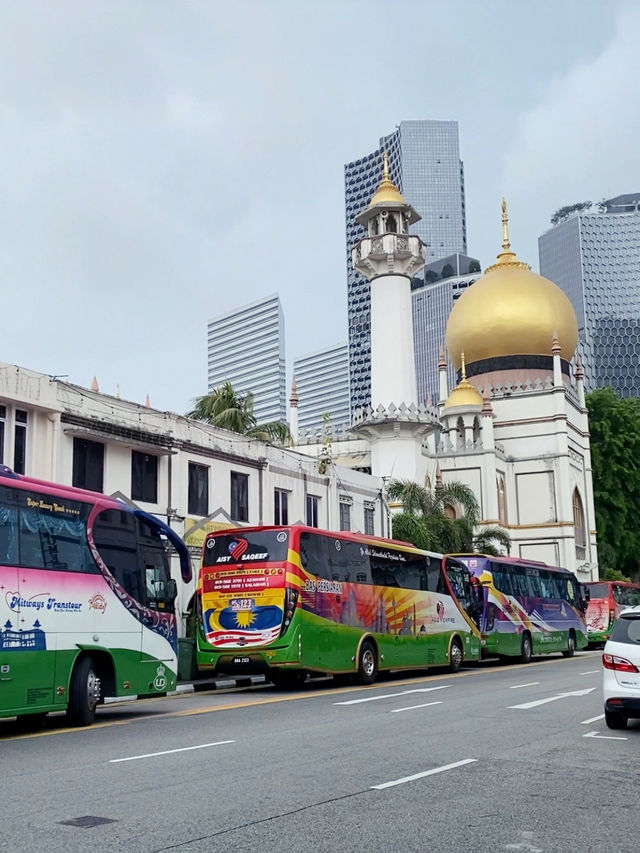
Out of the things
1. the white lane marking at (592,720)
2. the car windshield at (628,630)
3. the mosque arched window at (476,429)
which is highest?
the mosque arched window at (476,429)

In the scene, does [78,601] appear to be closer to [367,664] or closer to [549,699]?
[549,699]

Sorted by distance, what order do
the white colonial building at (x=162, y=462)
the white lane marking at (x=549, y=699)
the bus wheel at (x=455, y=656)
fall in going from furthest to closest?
the bus wheel at (x=455, y=656)
the white colonial building at (x=162, y=462)
the white lane marking at (x=549, y=699)

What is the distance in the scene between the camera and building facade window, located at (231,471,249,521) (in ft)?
98.8

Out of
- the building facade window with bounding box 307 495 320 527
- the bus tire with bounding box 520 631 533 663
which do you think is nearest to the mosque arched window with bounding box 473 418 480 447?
the building facade window with bounding box 307 495 320 527

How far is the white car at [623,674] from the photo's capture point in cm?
1147

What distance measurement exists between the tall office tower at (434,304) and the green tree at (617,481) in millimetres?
106130

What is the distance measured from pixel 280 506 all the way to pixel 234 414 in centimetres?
414

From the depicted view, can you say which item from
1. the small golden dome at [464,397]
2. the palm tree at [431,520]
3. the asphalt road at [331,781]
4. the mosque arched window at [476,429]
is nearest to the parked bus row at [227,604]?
the asphalt road at [331,781]

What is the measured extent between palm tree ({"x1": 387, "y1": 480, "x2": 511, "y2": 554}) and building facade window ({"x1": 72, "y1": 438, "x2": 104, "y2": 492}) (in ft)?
48.9

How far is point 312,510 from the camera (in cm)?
3438

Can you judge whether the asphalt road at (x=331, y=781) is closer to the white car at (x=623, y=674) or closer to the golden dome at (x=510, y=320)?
the white car at (x=623, y=674)

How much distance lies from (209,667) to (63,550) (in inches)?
290

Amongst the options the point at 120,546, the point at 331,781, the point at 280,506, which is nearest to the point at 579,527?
the point at 280,506

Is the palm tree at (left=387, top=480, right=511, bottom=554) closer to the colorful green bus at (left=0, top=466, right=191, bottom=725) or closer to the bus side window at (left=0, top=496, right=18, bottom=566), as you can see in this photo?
the colorful green bus at (left=0, top=466, right=191, bottom=725)
